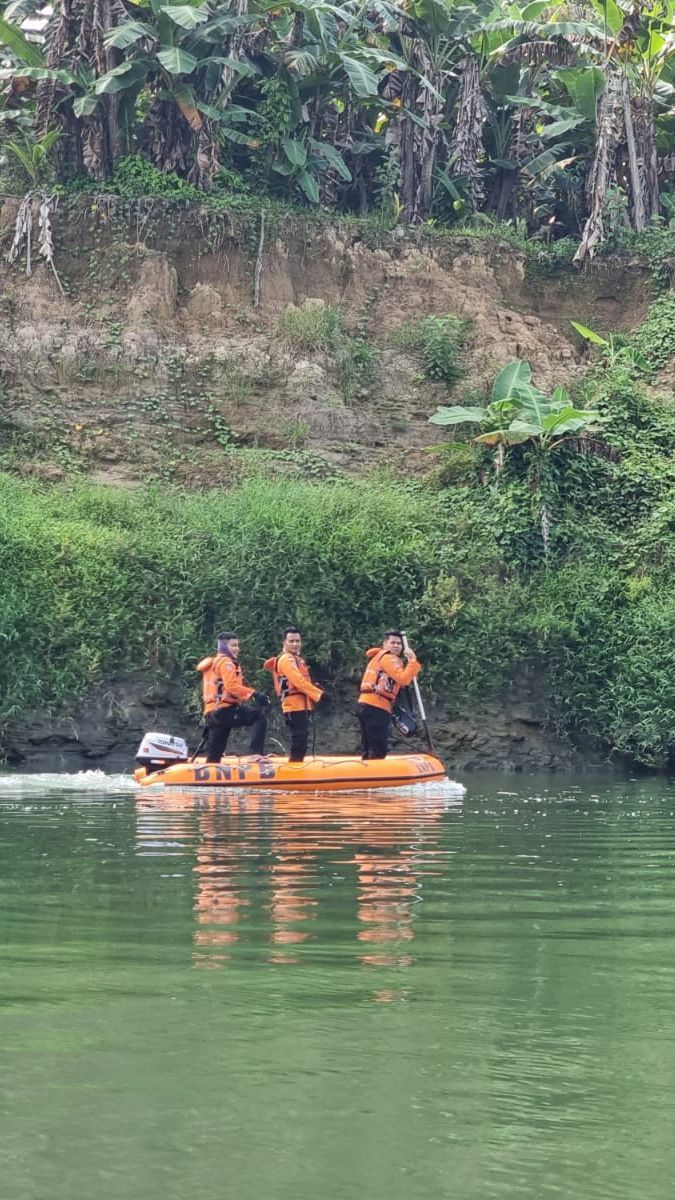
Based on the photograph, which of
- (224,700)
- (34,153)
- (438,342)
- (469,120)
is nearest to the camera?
(224,700)

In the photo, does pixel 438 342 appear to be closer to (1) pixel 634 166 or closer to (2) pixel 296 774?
(1) pixel 634 166

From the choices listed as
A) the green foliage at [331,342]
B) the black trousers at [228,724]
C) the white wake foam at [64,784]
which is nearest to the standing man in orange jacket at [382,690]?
the black trousers at [228,724]

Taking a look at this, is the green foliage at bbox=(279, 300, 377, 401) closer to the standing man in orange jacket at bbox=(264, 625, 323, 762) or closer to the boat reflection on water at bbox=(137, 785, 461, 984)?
the standing man in orange jacket at bbox=(264, 625, 323, 762)

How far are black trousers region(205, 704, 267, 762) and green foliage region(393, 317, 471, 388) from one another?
11551 mm

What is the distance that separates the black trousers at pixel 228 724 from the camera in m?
18.0

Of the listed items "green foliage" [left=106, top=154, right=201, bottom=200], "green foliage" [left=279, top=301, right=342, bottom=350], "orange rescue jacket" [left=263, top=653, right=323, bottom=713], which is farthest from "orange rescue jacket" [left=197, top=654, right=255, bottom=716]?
"green foliage" [left=106, top=154, right=201, bottom=200]

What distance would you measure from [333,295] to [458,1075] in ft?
82.8

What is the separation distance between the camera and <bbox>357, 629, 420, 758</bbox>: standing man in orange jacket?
18359 millimetres

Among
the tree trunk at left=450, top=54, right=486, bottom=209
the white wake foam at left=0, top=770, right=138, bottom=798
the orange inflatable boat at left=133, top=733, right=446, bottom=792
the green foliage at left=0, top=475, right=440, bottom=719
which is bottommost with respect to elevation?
the white wake foam at left=0, top=770, right=138, bottom=798

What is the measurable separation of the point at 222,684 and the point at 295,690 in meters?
0.85

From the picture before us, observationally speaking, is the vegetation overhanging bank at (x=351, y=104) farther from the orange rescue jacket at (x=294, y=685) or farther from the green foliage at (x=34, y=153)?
the orange rescue jacket at (x=294, y=685)

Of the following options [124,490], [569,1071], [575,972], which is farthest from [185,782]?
[569,1071]

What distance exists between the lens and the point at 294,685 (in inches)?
719

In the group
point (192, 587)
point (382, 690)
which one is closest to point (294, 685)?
point (382, 690)
